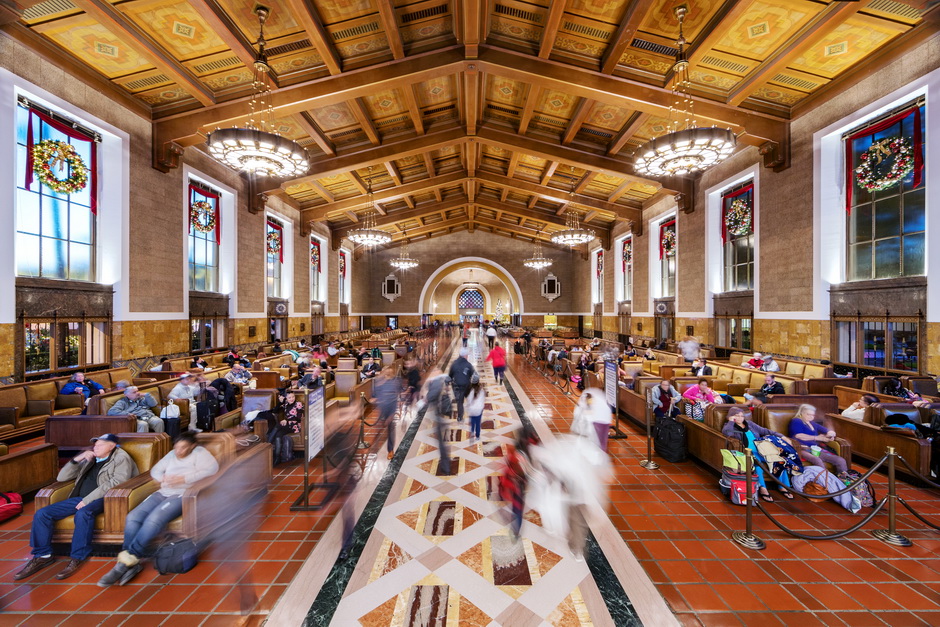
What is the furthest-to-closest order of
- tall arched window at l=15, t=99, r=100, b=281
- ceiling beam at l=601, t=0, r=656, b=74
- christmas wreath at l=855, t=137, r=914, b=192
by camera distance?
1. christmas wreath at l=855, t=137, r=914, b=192
2. tall arched window at l=15, t=99, r=100, b=281
3. ceiling beam at l=601, t=0, r=656, b=74

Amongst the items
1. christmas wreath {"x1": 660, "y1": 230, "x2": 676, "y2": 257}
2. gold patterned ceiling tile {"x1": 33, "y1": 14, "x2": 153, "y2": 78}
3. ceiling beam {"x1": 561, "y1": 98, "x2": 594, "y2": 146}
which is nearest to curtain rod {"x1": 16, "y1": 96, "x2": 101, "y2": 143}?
gold patterned ceiling tile {"x1": 33, "y1": 14, "x2": 153, "y2": 78}

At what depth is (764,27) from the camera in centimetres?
619

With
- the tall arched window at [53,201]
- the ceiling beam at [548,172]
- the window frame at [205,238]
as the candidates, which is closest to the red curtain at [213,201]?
the window frame at [205,238]

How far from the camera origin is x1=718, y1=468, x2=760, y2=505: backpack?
12.3 feet

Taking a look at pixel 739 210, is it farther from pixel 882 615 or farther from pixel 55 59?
pixel 55 59

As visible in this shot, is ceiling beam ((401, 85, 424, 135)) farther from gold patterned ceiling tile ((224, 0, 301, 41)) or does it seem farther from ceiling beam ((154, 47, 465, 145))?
gold patterned ceiling tile ((224, 0, 301, 41))

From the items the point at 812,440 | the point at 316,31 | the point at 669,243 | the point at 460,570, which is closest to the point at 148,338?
the point at 316,31

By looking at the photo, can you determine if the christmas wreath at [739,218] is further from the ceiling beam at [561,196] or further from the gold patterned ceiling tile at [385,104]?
the gold patterned ceiling tile at [385,104]

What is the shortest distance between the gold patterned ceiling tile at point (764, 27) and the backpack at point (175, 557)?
9.54 m

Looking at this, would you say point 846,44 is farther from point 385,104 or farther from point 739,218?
point 385,104

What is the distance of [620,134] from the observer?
426 inches

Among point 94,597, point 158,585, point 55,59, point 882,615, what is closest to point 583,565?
point 882,615

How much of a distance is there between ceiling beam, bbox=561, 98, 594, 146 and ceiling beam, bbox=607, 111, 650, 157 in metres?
1.15

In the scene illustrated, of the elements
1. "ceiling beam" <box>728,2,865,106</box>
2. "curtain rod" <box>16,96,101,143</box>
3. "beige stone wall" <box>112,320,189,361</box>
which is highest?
"ceiling beam" <box>728,2,865,106</box>
